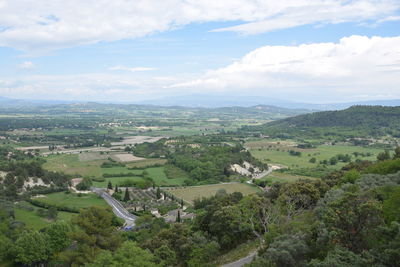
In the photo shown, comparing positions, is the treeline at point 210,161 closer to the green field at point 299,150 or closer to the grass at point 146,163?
the grass at point 146,163

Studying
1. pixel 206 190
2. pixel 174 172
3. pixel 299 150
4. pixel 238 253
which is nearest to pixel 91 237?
pixel 238 253

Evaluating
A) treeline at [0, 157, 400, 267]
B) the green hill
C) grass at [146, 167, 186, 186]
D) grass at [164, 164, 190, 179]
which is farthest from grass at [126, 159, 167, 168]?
the green hill

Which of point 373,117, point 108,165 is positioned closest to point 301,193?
point 108,165

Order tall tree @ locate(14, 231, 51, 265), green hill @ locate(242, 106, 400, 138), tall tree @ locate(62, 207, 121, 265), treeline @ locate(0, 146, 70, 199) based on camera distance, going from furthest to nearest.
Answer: green hill @ locate(242, 106, 400, 138), treeline @ locate(0, 146, 70, 199), tall tree @ locate(14, 231, 51, 265), tall tree @ locate(62, 207, 121, 265)

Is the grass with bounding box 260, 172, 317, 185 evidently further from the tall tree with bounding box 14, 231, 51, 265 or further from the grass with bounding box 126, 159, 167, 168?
the tall tree with bounding box 14, 231, 51, 265

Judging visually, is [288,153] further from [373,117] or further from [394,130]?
[373,117]

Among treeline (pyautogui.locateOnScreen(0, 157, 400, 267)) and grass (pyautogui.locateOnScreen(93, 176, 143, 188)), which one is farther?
grass (pyautogui.locateOnScreen(93, 176, 143, 188))

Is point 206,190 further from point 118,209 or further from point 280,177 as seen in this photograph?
point 118,209
